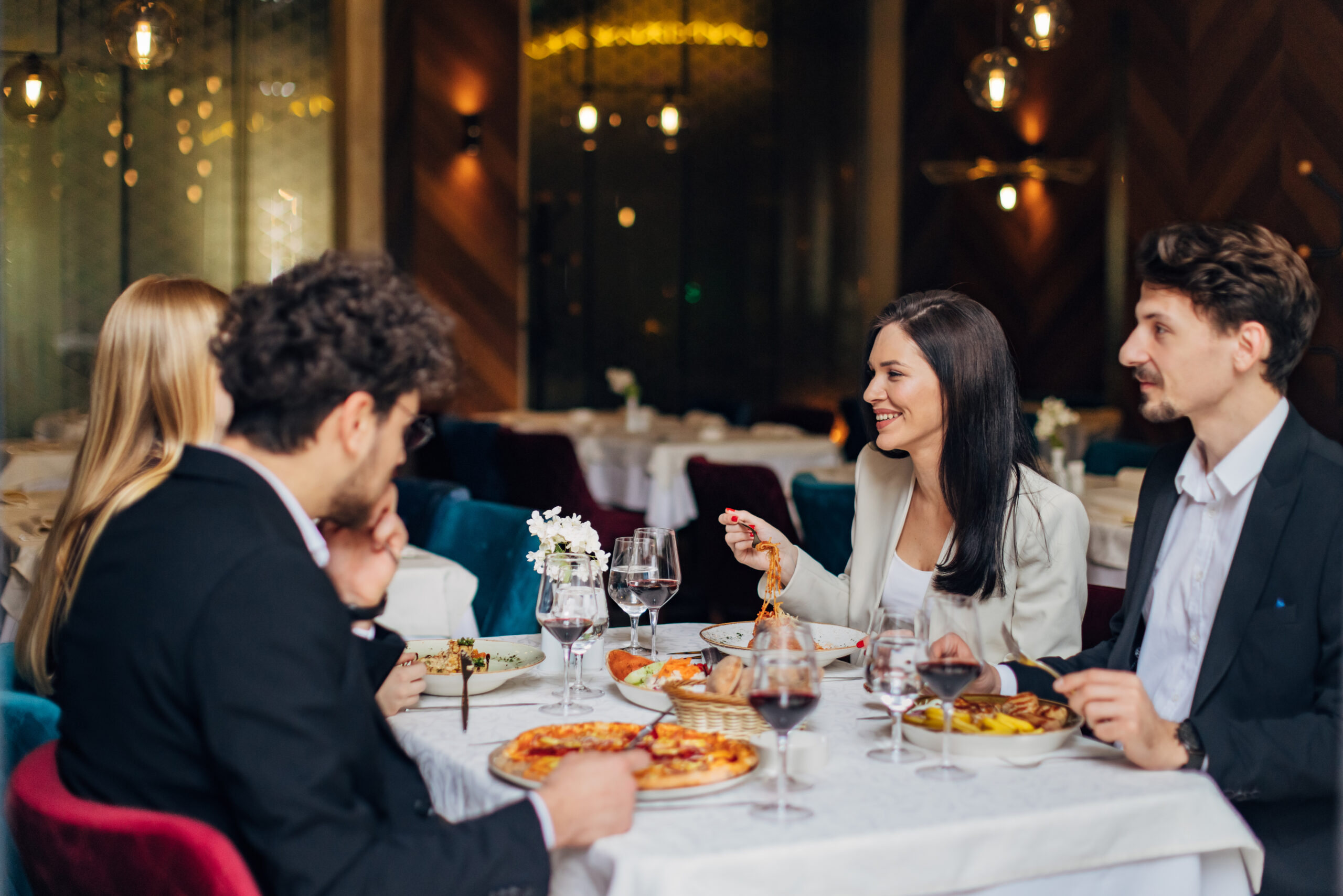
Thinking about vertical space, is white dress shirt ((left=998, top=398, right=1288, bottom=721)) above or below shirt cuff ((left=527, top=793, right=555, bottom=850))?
above

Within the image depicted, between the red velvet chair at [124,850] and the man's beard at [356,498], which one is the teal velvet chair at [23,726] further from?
the man's beard at [356,498]

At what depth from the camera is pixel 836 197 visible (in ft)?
37.7

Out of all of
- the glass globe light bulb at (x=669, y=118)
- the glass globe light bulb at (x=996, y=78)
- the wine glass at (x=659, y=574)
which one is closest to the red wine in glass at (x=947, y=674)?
the wine glass at (x=659, y=574)

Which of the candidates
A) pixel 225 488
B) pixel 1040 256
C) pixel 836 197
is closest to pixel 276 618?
pixel 225 488

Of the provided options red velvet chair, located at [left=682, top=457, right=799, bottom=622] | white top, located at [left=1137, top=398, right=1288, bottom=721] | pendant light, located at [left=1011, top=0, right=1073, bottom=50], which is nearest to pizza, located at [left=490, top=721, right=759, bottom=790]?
white top, located at [left=1137, top=398, right=1288, bottom=721]

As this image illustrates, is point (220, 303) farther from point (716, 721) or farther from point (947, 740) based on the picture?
point (947, 740)

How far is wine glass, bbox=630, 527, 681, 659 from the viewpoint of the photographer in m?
1.97

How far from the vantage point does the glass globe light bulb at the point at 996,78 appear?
6.91 metres

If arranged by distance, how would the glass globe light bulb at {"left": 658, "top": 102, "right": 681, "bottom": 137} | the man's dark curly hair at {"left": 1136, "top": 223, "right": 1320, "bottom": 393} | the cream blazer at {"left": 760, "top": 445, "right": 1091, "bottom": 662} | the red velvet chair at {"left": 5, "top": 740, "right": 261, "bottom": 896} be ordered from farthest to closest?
the glass globe light bulb at {"left": 658, "top": 102, "right": 681, "bottom": 137} < the cream blazer at {"left": 760, "top": 445, "right": 1091, "bottom": 662} < the man's dark curly hair at {"left": 1136, "top": 223, "right": 1320, "bottom": 393} < the red velvet chair at {"left": 5, "top": 740, "right": 261, "bottom": 896}

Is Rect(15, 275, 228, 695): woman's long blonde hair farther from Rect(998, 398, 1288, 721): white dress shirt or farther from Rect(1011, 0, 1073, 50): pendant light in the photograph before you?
Rect(1011, 0, 1073, 50): pendant light

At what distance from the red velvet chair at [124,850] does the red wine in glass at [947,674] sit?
0.80m

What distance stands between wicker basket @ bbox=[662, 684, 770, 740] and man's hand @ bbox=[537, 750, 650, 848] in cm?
29

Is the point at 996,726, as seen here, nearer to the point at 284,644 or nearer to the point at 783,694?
the point at 783,694

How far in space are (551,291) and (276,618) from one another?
969cm
